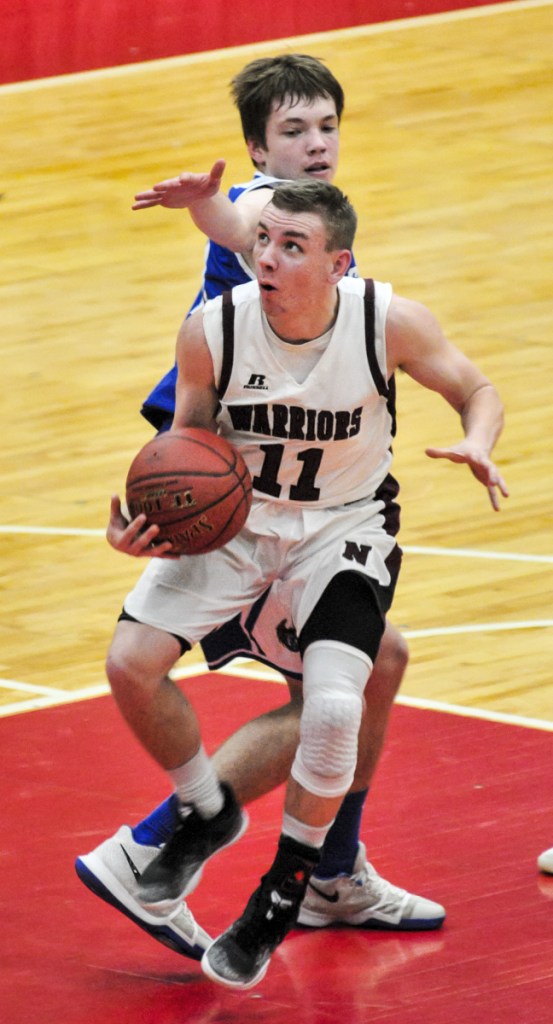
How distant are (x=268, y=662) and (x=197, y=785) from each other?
0.36 m

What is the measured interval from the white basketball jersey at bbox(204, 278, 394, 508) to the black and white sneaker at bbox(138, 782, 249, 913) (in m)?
0.75

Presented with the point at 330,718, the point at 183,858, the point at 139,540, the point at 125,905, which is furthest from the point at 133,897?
the point at 139,540

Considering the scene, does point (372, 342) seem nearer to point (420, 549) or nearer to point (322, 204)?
point (322, 204)

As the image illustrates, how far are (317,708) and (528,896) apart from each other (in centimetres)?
94

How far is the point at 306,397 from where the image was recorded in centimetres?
459

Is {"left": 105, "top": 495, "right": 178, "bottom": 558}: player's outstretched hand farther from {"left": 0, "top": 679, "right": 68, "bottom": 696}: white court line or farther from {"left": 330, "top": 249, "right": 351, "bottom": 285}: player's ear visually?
{"left": 0, "top": 679, "right": 68, "bottom": 696}: white court line

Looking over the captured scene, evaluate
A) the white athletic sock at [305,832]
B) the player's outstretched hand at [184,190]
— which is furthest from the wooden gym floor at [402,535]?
the player's outstretched hand at [184,190]

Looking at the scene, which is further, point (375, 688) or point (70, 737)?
point (70, 737)

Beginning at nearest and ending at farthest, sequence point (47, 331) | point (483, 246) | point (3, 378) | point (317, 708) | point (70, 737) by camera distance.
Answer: point (317, 708), point (70, 737), point (3, 378), point (47, 331), point (483, 246)

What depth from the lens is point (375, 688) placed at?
4.78m

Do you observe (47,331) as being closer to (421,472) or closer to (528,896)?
(421,472)

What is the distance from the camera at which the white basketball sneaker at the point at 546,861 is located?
5.02 meters

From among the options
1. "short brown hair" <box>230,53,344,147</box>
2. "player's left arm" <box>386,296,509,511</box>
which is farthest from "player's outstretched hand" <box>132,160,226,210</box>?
"player's left arm" <box>386,296,509,511</box>

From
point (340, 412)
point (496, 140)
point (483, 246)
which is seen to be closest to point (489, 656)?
point (340, 412)
